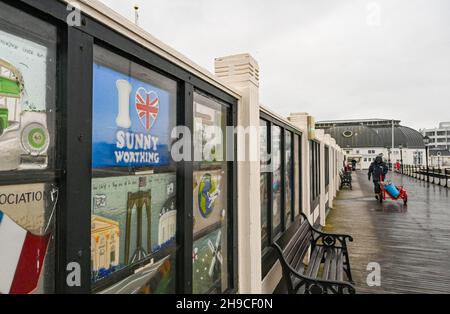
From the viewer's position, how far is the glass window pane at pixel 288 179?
5.11 m

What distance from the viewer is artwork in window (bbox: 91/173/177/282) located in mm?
1430

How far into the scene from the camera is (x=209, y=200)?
2516 millimetres

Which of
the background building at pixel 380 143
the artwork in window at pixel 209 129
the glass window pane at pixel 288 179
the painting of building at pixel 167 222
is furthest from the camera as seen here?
the background building at pixel 380 143

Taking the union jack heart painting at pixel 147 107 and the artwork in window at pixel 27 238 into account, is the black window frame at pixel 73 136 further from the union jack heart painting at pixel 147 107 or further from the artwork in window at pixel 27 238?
the union jack heart painting at pixel 147 107

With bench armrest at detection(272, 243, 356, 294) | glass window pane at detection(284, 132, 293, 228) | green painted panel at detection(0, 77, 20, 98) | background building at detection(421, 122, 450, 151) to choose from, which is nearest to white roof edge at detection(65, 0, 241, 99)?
green painted panel at detection(0, 77, 20, 98)

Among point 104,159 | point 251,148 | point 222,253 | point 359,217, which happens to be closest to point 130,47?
point 104,159

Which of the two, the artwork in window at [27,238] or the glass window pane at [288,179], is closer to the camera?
the artwork in window at [27,238]

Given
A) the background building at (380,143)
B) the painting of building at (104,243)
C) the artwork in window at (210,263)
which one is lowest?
the artwork in window at (210,263)

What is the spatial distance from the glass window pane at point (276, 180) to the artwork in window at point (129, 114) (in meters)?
2.72

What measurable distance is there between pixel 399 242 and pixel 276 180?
4.28 metres

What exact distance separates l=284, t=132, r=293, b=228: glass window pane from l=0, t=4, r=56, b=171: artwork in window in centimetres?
424

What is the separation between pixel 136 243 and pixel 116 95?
84 centimetres

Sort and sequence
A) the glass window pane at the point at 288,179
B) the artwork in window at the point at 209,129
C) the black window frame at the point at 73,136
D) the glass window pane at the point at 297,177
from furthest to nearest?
1. the glass window pane at the point at 297,177
2. the glass window pane at the point at 288,179
3. the artwork in window at the point at 209,129
4. the black window frame at the point at 73,136

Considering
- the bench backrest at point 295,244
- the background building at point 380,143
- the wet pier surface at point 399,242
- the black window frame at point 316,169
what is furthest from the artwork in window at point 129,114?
the background building at point 380,143
